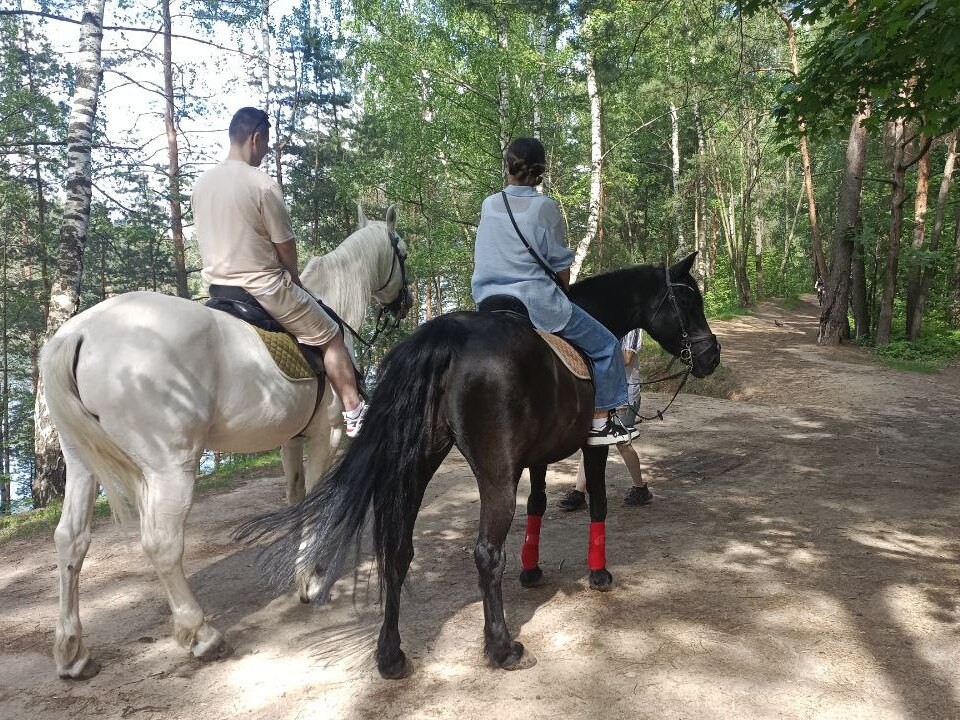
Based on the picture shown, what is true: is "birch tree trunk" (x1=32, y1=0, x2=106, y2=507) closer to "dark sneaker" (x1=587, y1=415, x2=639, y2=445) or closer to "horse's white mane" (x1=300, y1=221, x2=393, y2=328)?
"horse's white mane" (x1=300, y1=221, x2=393, y2=328)

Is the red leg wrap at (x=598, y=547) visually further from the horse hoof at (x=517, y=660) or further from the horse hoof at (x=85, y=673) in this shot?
the horse hoof at (x=85, y=673)

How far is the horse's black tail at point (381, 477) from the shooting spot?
2.99 meters

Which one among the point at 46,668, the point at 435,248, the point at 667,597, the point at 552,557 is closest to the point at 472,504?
the point at 552,557

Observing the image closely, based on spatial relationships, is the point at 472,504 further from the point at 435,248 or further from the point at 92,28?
the point at 435,248

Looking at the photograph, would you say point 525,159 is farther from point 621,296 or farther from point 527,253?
point 621,296

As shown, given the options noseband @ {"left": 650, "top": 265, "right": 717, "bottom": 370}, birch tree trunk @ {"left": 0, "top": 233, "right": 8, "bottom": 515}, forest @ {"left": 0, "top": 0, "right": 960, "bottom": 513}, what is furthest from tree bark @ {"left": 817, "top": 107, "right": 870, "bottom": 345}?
birch tree trunk @ {"left": 0, "top": 233, "right": 8, "bottom": 515}

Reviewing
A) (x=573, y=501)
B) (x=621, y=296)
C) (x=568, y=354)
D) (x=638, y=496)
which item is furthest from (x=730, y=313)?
(x=568, y=354)

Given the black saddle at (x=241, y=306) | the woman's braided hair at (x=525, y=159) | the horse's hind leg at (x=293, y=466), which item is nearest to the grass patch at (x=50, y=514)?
the horse's hind leg at (x=293, y=466)

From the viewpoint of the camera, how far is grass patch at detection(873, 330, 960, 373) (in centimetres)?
1293

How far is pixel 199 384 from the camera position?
331 cm

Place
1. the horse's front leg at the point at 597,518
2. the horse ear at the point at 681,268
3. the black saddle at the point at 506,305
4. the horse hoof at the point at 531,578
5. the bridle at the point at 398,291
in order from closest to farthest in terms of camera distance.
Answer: the black saddle at the point at 506,305, the horse's front leg at the point at 597,518, the horse hoof at the point at 531,578, the horse ear at the point at 681,268, the bridle at the point at 398,291

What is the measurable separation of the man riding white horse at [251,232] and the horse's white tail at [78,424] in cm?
92

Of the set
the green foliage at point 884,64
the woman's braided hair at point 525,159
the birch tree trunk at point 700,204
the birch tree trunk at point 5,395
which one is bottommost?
the birch tree trunk at point 5,395

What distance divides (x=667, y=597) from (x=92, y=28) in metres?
10.6
